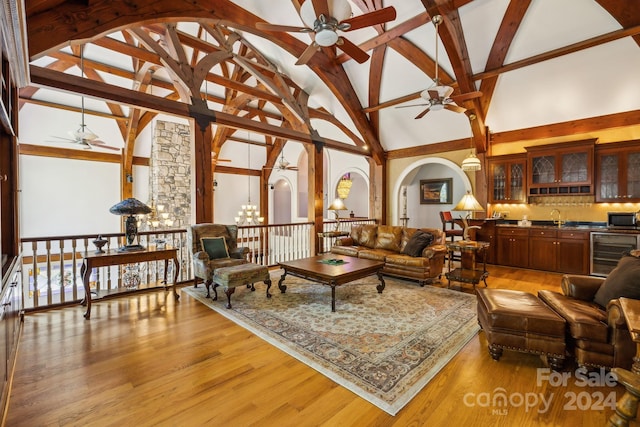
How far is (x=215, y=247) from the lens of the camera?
452 centimetres

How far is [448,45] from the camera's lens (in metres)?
4.82

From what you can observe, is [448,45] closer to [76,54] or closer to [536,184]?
[536,184]

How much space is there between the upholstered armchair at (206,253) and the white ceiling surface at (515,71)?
3.98 meters

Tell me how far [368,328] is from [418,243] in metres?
2.34

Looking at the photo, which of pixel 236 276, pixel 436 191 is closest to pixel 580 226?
pixel 436 191

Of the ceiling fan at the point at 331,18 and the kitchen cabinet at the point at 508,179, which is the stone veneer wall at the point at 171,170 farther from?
the kitchen cabinet at the point at 508,179

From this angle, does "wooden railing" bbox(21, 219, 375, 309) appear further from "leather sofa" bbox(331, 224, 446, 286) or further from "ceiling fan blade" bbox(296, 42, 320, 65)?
"ceiling fan blade" bbox(296, 42, 320, 65)

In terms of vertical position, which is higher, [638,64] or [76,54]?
[76,54]

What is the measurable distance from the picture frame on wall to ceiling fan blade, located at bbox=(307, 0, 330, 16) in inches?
299

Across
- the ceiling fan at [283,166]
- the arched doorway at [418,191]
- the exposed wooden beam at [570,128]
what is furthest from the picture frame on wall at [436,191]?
the ceiling fan at [283,166]

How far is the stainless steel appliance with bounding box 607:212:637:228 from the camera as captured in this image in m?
5.09

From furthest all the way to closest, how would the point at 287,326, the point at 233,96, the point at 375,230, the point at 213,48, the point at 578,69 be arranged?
the point at 233,96, the point at 375,230, the point at 213,48, the point at 578,69, the point at 287,326

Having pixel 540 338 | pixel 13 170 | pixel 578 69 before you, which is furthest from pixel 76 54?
pixel 578 69

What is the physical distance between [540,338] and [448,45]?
15.0 feet
